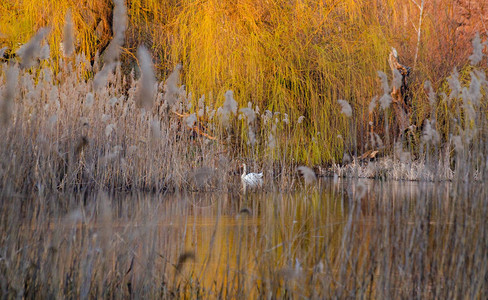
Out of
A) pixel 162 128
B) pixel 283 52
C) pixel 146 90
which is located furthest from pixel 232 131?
pixel 146 90

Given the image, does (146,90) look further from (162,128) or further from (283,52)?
(283,52)

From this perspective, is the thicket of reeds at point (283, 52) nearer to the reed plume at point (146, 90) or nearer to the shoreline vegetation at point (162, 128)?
the shoreline vegetation at point (162, 128)

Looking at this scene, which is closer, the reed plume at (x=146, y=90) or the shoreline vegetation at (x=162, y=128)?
the reed plume at (x=146, y=90)

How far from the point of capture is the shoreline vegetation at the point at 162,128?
2.78 metres

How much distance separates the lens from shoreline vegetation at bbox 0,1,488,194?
2.78 meters

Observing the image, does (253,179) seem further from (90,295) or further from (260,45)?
(90,295)

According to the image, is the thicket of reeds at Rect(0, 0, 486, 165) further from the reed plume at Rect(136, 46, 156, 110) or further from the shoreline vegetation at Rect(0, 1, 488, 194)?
the reed plume at Rect(136, 46, 156, 110)

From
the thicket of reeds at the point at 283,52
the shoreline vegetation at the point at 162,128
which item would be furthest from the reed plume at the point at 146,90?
the thicket of reeds at the point at 283,52

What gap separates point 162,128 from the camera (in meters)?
6.89

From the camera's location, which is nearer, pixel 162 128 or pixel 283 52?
pixel 162 128

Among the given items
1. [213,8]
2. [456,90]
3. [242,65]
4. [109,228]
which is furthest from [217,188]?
[109,228]

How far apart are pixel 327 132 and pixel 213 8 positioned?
98.7 inches

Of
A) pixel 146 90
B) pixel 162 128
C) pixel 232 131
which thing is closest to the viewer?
pixel 146 90

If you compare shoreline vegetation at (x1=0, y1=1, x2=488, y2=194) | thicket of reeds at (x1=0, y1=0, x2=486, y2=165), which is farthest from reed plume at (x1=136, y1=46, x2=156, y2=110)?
thicket of reeds at (x1=0, y1=0, x2=486, y2=165)
